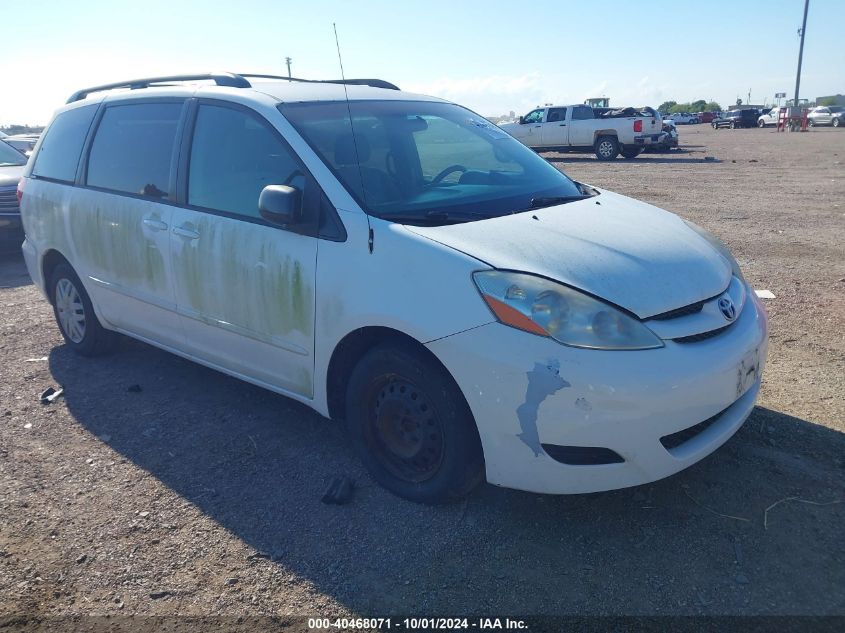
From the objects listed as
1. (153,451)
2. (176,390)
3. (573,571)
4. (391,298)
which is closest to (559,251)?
(391,298)

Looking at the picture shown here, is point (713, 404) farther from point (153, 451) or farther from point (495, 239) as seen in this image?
point (153, 451)

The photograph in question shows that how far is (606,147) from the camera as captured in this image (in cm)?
2373

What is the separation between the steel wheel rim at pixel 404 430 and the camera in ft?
10.0

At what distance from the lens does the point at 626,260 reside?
299 cm

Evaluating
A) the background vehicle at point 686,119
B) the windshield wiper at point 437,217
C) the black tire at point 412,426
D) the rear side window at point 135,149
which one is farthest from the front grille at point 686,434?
the background vehicle at point 686,119

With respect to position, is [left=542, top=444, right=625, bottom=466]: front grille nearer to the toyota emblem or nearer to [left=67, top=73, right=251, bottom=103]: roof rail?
the toyota emblem

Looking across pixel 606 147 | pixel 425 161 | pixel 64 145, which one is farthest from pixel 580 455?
pixel 606 147

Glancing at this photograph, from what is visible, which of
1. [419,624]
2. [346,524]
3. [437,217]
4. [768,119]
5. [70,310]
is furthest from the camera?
[768,119]

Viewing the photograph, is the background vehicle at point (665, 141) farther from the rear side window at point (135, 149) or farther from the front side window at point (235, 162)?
the front side window at point (235, 162)

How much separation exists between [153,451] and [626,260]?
2.71 metres

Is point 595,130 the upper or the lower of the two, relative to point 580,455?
upper

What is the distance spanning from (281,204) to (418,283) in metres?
0.82

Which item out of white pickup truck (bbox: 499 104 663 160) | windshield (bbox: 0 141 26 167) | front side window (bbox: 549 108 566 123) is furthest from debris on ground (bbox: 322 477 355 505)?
front side window (bbox: 549 108 566 123)

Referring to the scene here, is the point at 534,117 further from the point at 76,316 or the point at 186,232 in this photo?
the point at 186,232
